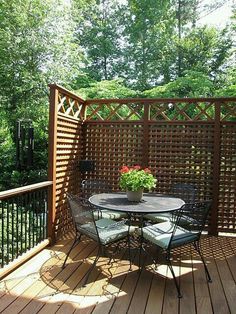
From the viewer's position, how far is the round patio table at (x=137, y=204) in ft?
10.4

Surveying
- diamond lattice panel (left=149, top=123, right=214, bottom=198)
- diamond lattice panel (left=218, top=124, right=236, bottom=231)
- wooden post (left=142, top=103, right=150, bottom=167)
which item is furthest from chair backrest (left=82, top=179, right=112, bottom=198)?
diamond lattice panel (left=218, top=124, right=236, bottom=231)

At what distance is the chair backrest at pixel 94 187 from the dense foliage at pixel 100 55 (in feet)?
7.33

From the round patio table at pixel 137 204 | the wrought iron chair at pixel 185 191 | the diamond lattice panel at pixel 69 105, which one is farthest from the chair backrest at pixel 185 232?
the diamond lattice panel at pixel 69 105

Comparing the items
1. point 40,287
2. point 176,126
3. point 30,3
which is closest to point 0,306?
point 40,287

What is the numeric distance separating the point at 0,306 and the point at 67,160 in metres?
2.42

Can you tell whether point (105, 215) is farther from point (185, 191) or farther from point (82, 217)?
point (185, 191)

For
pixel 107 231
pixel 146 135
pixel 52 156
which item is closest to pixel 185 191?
pixel 146 135

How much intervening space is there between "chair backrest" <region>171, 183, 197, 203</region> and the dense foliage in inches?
139

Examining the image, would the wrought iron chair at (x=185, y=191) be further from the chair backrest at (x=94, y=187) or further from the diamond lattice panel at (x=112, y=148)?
the chair backrest at (x=94, y=187)

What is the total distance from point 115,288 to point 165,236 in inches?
28.5

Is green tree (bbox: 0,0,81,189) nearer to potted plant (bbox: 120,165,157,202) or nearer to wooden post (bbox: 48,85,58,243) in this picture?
wooden post (bbox: 48,85,58,243)

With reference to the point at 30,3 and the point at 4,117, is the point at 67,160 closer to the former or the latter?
the point at 4,117

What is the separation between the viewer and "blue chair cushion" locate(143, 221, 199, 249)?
9.89ft

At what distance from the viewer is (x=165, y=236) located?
3150mm
